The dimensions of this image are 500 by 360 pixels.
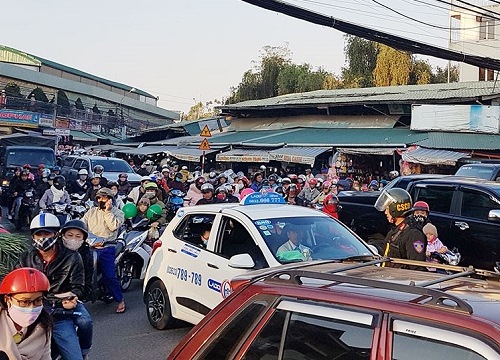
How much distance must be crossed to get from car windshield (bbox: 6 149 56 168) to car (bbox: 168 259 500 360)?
18.4 metres

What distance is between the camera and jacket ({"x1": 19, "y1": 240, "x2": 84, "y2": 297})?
508cm

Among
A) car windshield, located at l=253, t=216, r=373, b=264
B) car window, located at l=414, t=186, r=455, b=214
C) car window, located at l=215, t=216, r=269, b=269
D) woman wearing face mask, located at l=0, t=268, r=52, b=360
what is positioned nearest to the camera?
woman wearing face mask, located at l=0, t=268, r=52, b=360

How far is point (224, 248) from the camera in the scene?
6.92 meters

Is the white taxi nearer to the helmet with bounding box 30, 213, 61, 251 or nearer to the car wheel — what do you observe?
the car wheel

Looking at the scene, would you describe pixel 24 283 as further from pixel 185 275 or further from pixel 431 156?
pixel 431 156

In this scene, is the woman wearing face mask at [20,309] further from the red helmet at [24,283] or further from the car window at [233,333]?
the car window at [233,333]

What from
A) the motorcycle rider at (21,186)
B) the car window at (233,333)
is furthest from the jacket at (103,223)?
the motorcycle rider at (21,186)

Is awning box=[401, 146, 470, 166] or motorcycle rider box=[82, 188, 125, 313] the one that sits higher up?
awning box=[401, 146, 470, 166]

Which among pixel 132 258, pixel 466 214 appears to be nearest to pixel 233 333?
pixel 132 258

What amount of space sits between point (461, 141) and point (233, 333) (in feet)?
66.4

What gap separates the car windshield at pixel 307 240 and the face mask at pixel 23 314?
2.75 metres

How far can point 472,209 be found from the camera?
32.2 feet

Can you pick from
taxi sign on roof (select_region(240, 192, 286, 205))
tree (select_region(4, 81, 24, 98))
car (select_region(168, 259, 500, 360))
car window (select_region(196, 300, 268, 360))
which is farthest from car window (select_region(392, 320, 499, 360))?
tree (select_region(4, 81, 24, 98))

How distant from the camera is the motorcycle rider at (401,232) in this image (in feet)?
20.5
